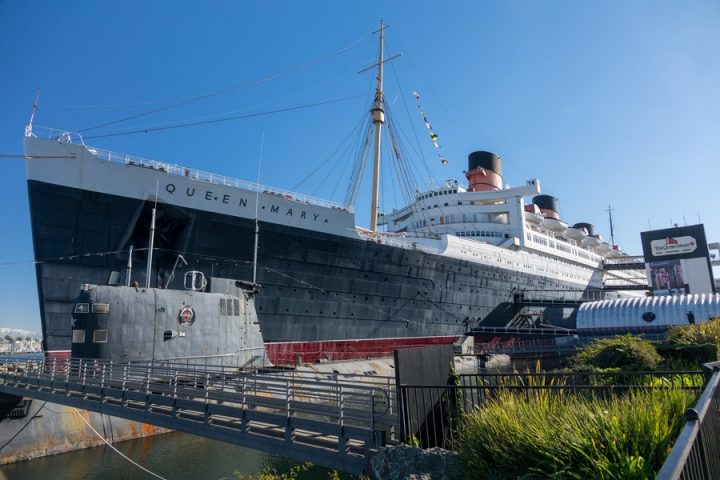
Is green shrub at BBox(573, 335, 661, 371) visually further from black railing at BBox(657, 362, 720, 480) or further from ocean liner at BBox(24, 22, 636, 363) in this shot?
ocean liner at BBox(24, 22, 636, 363)

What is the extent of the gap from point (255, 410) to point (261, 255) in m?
13.1

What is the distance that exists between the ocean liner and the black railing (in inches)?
559

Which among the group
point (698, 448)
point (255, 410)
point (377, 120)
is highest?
point (377, 120)

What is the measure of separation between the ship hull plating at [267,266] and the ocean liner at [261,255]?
0.05 m

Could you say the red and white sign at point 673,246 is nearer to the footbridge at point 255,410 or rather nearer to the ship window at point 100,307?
the footbridge at point 255,410

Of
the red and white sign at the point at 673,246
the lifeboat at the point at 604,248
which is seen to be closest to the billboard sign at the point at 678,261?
the red and white sign at the point at 673,246

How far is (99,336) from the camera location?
12.6 metres

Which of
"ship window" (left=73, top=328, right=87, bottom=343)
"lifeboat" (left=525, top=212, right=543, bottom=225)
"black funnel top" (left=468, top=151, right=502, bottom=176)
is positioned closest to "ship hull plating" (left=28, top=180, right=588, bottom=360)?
"ship window" (left=73, top=328, right=87, bottom=343)

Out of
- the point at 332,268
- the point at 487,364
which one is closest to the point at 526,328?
the point at 487,364

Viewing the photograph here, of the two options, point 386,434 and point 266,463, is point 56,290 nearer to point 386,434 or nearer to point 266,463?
point 266,463

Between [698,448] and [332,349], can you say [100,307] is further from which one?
[698,448]

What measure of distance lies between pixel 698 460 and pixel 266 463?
13235 millimetres

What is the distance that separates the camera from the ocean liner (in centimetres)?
1739

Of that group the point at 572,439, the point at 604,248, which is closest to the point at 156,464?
the point at 572,439
